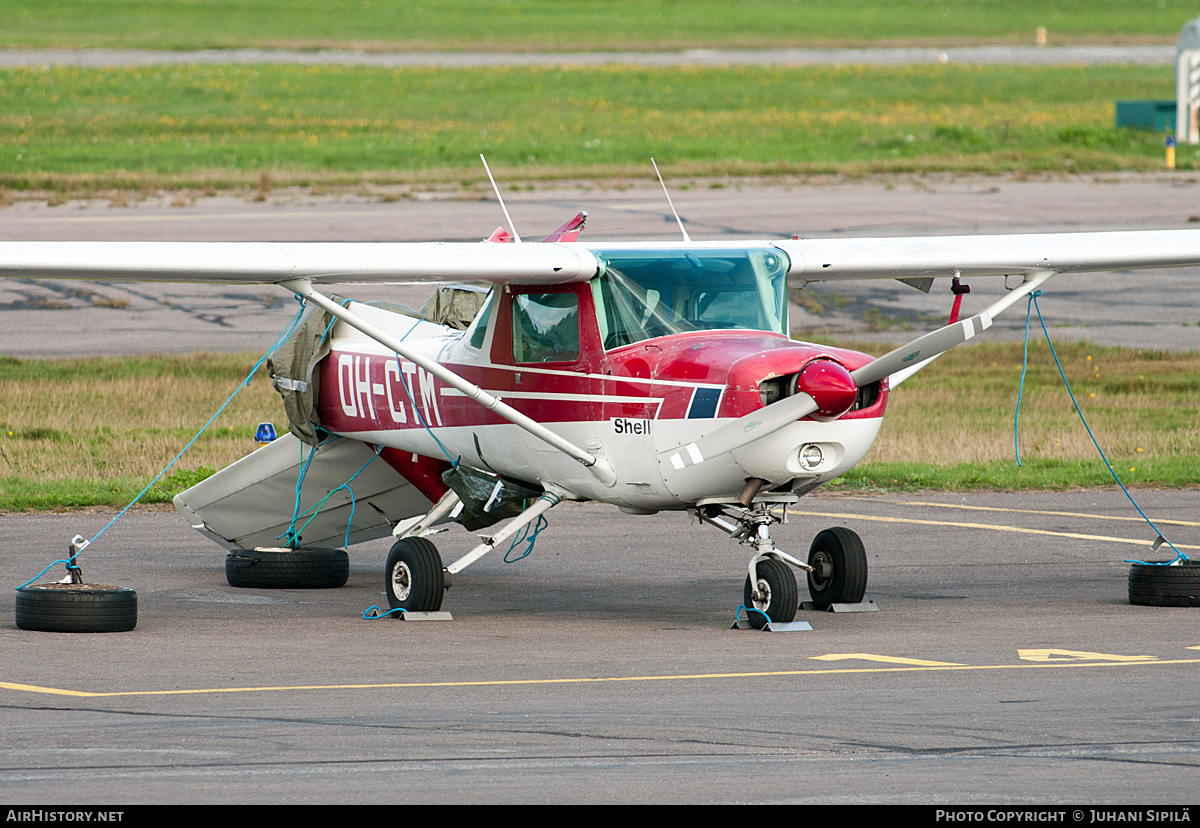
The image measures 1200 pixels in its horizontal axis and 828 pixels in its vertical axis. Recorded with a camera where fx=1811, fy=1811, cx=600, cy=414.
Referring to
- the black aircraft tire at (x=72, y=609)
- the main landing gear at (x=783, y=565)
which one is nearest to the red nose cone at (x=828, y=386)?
the main landing gear at (x=783, y=565)

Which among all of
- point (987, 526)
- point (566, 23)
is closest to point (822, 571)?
point (987, 526)

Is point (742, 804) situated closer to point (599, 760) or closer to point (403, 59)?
point (599, 760)

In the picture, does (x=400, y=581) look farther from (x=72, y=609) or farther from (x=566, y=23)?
(x=566, y=23)

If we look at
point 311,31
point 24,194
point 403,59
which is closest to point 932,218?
point 24,194

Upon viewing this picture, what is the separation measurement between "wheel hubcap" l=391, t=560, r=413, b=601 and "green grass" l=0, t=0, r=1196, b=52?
2833 inches

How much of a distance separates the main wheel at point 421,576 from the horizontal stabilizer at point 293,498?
256 cm

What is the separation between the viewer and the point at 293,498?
52.1 feet

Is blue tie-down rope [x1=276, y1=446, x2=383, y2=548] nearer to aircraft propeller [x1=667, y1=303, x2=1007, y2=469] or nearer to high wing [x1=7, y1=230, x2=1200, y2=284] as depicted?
high wing [x1=7, y1=230, x2=1200, y2=284]

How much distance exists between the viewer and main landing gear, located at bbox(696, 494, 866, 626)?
40.0 ft

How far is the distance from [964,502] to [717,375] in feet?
25.7

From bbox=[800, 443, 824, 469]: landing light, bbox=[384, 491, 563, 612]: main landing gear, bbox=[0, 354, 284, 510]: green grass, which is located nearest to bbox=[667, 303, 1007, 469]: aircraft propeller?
bbox=[800, 443, 824, 469]: landing light

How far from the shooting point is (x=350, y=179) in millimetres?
43875

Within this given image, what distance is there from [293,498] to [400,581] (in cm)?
289

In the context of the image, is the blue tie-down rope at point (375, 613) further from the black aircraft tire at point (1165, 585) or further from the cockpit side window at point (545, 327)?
the black aircraft tire at point (1165, 585)
